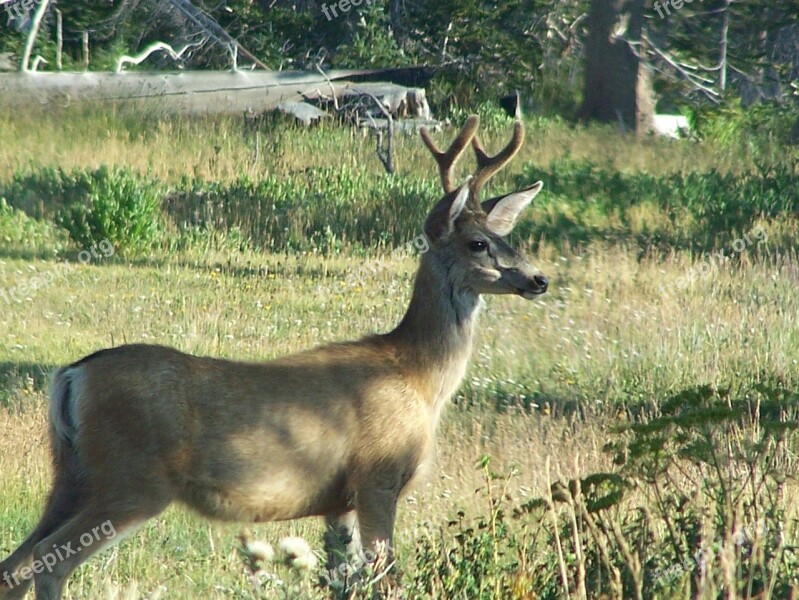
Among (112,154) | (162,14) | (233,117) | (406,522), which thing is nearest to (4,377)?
(406,522)

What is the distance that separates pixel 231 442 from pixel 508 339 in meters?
6.04

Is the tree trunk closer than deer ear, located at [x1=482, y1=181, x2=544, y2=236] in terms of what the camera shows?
No

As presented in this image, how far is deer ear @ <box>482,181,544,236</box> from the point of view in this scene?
260 inches

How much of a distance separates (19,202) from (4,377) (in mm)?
7754

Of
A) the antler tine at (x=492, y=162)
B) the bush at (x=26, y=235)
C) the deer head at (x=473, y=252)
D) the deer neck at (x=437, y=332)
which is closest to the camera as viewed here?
the deer neck at (x=437, y=332)

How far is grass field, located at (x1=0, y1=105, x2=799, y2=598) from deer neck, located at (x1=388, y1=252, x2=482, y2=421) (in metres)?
0.57

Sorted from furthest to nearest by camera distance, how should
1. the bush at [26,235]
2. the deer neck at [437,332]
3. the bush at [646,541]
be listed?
the bush at [26,235] → the deer neck at [437,332] → the bush at [646,541]

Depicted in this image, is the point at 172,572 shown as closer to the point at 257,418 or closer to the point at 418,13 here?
Answer: the point at 257,418

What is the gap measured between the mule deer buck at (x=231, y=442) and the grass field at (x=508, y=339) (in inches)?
11.5

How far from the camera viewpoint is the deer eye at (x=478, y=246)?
637cm

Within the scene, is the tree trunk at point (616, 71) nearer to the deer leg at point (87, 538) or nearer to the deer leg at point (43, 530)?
the deer leg at point (43, 530)

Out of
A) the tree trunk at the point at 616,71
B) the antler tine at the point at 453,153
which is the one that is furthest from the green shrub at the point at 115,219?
the tree trunk at the point at 616,71

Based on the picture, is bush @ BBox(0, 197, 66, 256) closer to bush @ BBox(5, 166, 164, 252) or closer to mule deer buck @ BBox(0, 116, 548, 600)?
bush @ BBox(5, 166, 164, 252)

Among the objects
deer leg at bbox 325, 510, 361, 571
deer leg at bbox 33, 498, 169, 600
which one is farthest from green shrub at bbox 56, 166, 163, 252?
deer leg at bbox 33, 498, 169, 600
